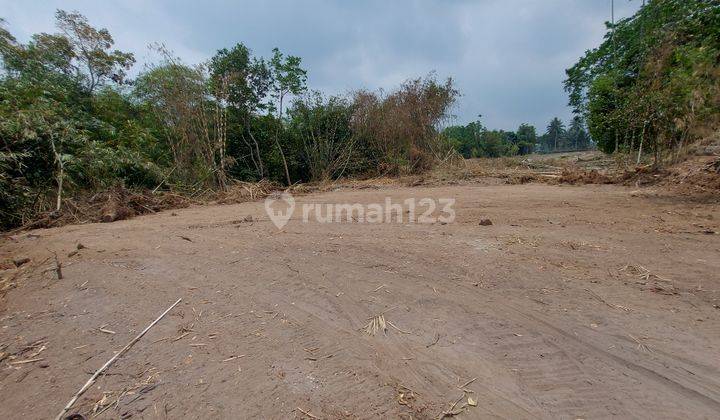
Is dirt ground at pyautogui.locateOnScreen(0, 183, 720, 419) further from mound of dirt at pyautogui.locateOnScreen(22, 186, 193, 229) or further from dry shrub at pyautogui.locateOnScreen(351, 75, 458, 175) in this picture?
dry shrub at pyautogui.locateOnScreen(351, 75, 458, 175)

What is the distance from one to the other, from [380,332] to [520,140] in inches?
2390

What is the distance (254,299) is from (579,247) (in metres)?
2.99

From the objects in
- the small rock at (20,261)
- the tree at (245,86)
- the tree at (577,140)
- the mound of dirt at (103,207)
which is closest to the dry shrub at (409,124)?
the tree at (245,86)

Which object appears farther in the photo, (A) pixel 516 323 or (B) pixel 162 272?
(B) pixel 162 272

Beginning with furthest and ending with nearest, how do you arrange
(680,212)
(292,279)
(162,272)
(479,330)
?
(680,212) < (162,272) < (292,279) < (479,330)

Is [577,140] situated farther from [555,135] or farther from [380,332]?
[380,332]

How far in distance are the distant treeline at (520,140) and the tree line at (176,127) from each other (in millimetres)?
18311

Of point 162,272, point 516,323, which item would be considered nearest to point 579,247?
point 516,323

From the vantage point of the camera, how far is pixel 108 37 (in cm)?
1184

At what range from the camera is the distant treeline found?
3903 cm

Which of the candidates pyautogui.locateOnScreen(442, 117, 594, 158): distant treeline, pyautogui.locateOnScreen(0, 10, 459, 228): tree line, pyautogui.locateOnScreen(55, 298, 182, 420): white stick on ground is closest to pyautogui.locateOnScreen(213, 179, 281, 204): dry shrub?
pyautogui.locateOnScreen(0, 10, 459, 228): tree line

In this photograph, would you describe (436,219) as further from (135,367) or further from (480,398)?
(135,367)

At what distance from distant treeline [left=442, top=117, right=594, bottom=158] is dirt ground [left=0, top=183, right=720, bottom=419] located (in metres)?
27.4

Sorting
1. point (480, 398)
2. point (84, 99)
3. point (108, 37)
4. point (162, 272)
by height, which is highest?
point (108, 37)
